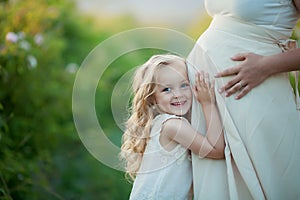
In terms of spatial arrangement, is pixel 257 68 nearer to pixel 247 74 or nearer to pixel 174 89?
pixel 247 74

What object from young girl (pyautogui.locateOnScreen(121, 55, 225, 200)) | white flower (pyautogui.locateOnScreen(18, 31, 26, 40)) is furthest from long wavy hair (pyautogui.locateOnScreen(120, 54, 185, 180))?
white flower (pyautogui.locateOnScreen(18, 31, 26, 40))

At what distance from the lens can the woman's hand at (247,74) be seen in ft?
7.43

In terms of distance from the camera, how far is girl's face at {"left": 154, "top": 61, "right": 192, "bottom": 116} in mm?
2424

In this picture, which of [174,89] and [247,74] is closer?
[247,74]

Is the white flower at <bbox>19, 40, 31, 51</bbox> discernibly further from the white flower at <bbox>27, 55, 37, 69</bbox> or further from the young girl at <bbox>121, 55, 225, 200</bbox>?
the young girl at <bbox>121, 55, 225, 200</bbox>

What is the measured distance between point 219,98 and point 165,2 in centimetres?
708

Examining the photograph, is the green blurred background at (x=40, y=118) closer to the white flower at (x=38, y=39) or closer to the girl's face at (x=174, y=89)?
the white flower at (x=38, y=39)

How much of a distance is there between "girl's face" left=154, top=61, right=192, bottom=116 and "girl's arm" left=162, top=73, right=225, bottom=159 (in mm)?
65

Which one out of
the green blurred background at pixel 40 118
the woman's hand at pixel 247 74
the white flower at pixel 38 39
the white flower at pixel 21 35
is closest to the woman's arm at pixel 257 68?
the woman's hand at pixel 247 74

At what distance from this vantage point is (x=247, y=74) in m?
2.27

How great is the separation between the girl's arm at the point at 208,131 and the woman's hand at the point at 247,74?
3.2 inches

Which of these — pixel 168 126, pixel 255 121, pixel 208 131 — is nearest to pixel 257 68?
pixel 255 121

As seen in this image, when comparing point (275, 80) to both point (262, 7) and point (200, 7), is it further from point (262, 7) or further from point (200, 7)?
point (200, 7)

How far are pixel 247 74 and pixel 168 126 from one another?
1.19 feet
